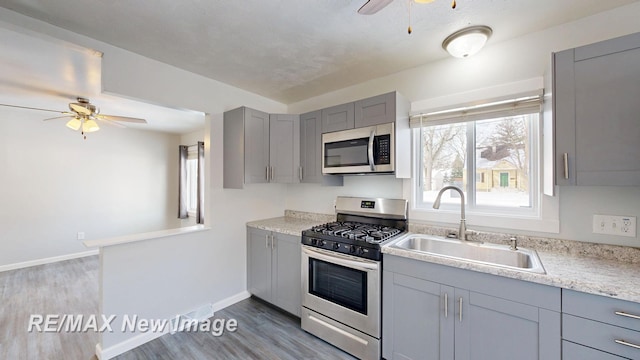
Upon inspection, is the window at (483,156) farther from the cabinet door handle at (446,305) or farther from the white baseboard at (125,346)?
the white baseboard at (125,346)

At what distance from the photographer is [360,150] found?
2.32 m

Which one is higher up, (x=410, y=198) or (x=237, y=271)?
(x=410, y=198)

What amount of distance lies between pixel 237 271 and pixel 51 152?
4.16m

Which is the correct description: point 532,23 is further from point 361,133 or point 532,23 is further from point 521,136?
point 361,133

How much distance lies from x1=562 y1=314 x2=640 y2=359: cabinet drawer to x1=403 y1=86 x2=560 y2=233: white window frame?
29.4 inches

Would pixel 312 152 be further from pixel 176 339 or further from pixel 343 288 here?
pixel 176 339

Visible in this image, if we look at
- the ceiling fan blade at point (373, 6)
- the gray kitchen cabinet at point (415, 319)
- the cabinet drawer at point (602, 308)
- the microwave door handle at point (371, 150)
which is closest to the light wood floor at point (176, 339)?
the gray kitchen cabinet at point (415, 319)

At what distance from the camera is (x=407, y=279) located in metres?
1.73

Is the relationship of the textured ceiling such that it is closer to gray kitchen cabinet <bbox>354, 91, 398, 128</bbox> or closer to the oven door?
gray kitchen cabinet <bbox>354, 91, 398, 128</bbox>

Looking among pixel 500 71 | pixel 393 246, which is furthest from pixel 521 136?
pixel 393 246

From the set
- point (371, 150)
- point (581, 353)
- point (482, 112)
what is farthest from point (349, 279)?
point (482, 112)

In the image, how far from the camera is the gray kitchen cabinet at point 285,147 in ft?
9.39

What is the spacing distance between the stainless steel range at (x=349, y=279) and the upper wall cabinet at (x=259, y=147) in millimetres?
890

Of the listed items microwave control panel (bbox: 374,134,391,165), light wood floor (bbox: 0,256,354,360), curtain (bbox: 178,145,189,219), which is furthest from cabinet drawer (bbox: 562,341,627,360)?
curtain (bbox: 178,145,189,219)
